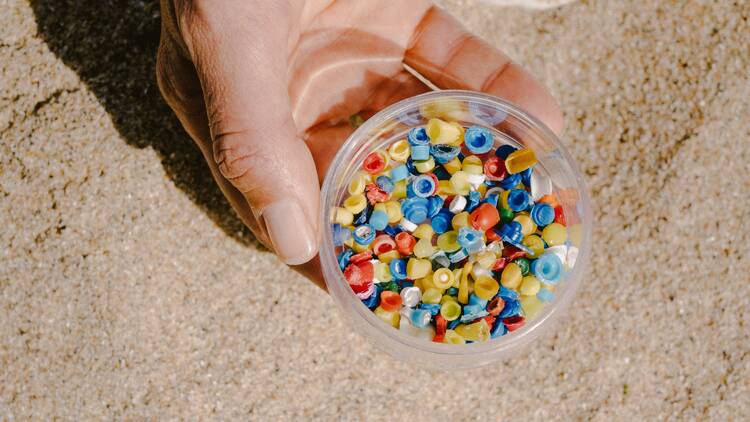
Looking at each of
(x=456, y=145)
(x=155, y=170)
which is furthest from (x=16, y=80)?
(x=456, y=145)

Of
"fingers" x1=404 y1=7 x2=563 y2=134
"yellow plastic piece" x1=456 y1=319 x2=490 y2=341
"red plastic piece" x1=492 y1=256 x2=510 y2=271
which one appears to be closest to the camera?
"yellow plastic piece" x1=456 y1=319 x2=490 y2=341

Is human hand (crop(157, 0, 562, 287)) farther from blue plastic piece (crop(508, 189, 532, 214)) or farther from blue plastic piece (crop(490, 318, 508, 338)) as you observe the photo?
blue plastic piece (crop(490, 318, 508, 338))

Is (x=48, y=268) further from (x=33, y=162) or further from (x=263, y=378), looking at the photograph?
(x=263, y=378)

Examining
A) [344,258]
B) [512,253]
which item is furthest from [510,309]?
[344,258]

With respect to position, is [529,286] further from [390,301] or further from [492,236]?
[390,301]

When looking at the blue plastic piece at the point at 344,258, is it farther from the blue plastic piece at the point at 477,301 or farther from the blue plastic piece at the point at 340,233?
the blue plastic piece at the point at 477,301

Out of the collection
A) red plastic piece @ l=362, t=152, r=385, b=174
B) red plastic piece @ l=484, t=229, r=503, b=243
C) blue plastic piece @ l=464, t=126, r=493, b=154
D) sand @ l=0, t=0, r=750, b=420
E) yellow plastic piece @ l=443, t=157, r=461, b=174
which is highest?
blue plastic piece @ l=464, t=126, r=493, b=154

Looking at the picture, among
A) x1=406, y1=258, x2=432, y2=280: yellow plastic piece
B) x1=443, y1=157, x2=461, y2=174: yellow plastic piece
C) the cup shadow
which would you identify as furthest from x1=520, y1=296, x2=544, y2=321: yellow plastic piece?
the cup shadow
